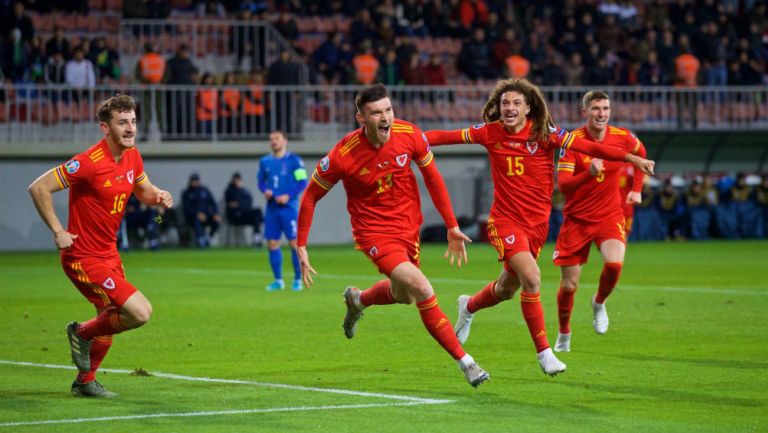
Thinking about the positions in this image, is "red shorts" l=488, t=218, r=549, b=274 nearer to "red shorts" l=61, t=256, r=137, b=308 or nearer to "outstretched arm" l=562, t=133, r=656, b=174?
"outstretched arm" l=562, t=133, r=656, b=174

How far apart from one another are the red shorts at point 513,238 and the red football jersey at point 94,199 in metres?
2.98

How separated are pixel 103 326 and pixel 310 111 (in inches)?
937

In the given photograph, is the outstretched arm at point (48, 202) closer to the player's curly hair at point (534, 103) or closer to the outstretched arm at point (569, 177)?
the player's curly hair at point (534, 103)

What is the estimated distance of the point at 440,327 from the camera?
369 inches

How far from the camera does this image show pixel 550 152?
10.8 m

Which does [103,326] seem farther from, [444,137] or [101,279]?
[444,137]

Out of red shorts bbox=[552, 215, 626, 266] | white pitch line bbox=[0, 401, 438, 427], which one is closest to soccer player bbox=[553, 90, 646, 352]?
red shorts bbox=[552, 215, 626, 266]

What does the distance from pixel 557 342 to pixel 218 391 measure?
11.7 ft

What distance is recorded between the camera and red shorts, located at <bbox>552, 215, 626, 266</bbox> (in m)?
12.2

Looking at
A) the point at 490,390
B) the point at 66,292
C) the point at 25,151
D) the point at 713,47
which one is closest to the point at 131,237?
the point at 25,151

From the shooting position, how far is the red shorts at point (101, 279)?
9305 millimetres

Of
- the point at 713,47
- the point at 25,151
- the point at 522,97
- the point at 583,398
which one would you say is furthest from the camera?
the point at 713,47

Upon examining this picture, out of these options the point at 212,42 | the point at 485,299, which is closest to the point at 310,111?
the point at 212,42

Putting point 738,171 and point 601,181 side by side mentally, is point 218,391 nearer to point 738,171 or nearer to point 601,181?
point 601,181
